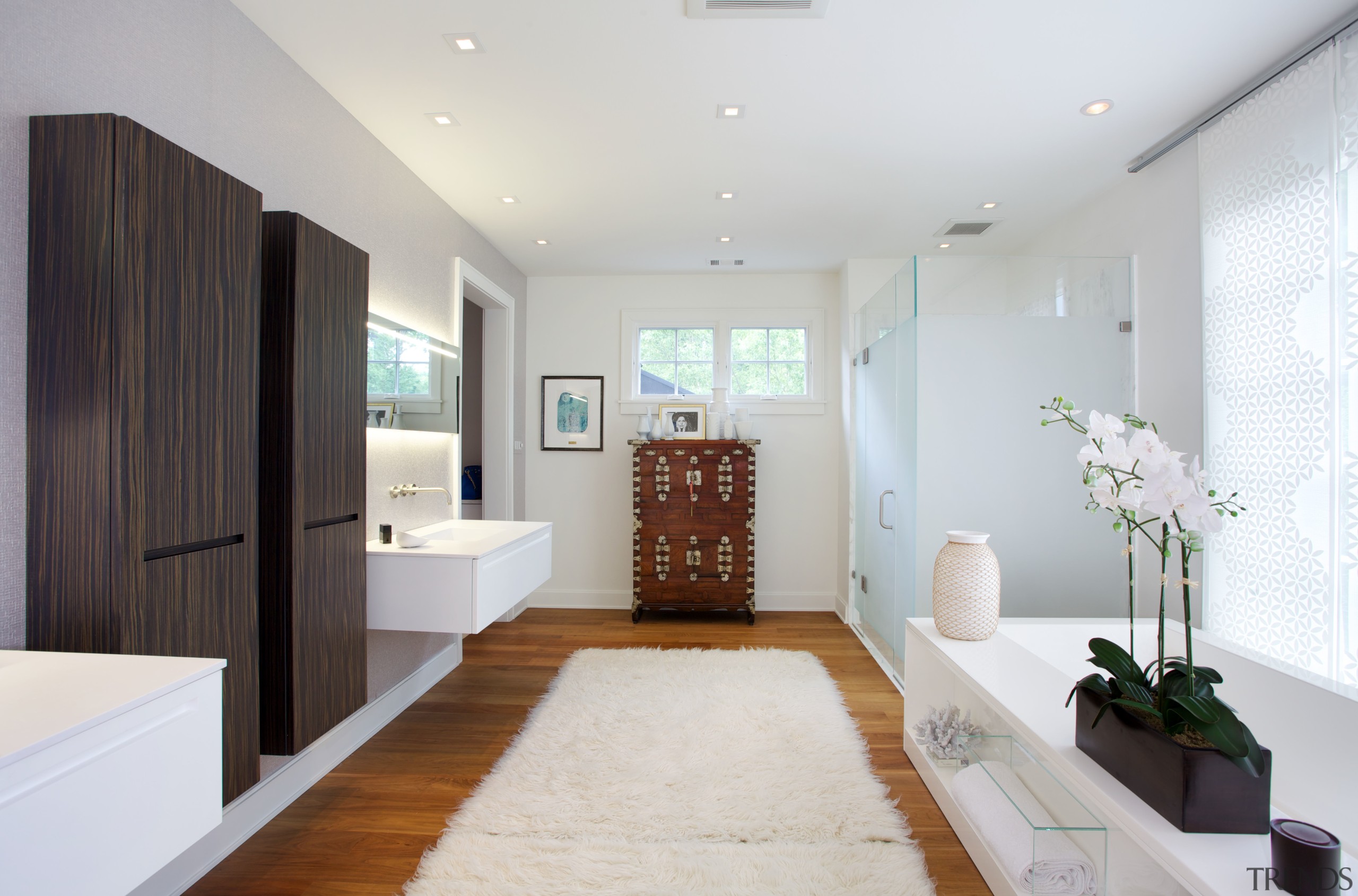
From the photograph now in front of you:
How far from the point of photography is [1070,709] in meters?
1.78

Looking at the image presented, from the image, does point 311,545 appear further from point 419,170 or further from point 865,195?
point 865,195

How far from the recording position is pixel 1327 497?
203cm

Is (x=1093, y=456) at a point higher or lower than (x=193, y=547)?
higher

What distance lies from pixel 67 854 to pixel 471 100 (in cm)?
240

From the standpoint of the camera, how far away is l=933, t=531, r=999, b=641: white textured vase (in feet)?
7.44

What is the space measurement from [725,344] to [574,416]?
49.9 inches

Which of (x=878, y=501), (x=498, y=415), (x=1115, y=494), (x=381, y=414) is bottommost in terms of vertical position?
(x=878, y=501)

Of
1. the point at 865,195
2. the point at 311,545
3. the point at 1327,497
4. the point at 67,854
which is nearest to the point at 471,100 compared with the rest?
the point at 311,545

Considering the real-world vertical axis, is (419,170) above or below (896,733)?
above

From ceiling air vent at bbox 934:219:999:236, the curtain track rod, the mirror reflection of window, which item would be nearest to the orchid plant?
the curtain track rod

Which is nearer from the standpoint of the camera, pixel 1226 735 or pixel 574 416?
pixel 1226 735

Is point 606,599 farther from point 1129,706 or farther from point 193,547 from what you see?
point 1129,706

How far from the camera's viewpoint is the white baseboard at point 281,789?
1765mm

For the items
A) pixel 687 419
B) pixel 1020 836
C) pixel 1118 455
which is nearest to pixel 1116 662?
pixel 1118 455
